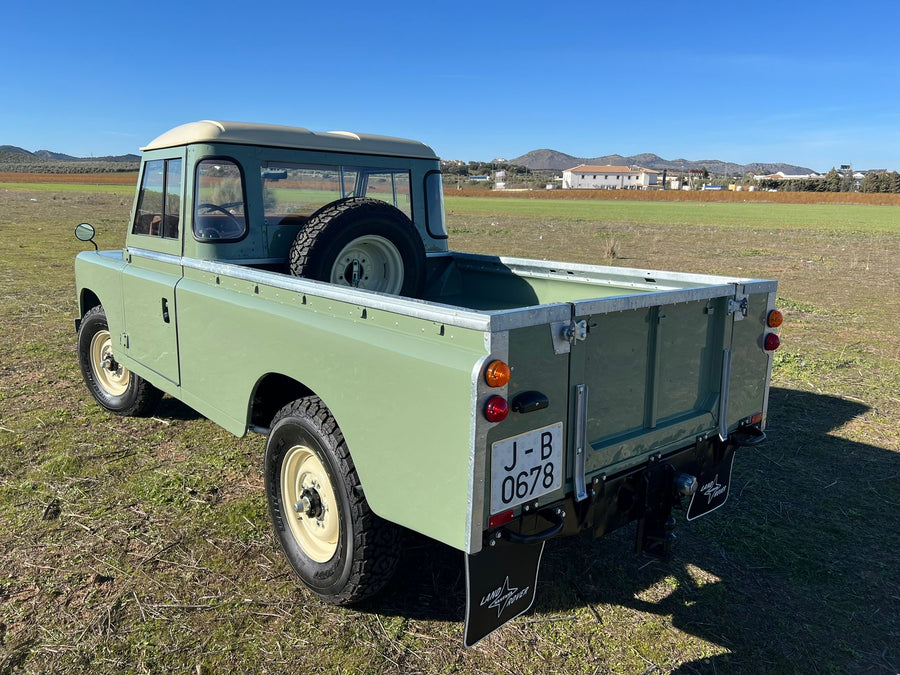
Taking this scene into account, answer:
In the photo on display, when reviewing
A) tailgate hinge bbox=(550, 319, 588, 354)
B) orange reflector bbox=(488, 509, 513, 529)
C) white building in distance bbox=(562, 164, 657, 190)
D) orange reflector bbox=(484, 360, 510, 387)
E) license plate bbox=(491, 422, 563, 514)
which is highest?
white building in distance bbox=(562, 164, 657, 190)

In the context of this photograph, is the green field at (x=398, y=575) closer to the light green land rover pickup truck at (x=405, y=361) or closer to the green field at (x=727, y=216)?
the light green land rover pickup truck at (x=405, y=361)

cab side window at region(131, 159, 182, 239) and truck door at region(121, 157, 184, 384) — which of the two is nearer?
truck door at region(121, 157, 184, 384)

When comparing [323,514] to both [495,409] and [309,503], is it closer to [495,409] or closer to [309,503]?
[309,503]

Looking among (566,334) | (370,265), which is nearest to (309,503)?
(566,334)

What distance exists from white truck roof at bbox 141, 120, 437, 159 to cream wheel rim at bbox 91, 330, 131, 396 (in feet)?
5.49

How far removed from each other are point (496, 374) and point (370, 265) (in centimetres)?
217

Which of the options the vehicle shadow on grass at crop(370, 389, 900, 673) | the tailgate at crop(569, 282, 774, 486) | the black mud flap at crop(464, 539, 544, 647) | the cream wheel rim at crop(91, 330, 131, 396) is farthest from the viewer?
the cream wheel rim at crop(91, 330, 131, 396)

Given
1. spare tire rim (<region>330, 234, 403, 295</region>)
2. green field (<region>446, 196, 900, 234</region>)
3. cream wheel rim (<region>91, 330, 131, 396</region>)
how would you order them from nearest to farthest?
spare tire rim (<region>330, 234, 403, 295</region>)
cream wheel rim (<region>91, 330, 131, 396</region>)
green field (<region>446, 196, 900, 234</region>)

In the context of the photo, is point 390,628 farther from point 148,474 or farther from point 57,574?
point 148,474

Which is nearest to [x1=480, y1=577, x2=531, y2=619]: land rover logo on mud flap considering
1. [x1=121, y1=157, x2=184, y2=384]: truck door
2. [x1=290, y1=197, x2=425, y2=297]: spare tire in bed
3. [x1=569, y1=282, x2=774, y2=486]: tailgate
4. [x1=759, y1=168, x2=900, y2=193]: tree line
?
[x1=569, y1=282, x2=774, y2=486]: tailgate

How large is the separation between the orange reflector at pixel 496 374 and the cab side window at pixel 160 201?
2.80m

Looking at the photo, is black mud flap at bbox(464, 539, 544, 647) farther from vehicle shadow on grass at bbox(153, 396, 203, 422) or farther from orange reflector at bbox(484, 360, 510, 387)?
vehicle shadow on grass at bbox(153, 396, 203, 422)

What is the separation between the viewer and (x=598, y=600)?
10.1 feet

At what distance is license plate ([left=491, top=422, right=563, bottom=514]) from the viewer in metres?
2.16
